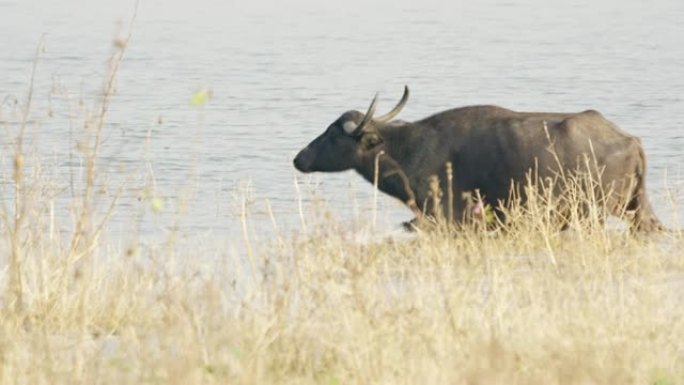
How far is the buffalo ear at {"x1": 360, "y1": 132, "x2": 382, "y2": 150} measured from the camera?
15.0 meters

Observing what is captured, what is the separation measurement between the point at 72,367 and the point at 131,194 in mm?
8395

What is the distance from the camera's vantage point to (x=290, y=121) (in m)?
22.0

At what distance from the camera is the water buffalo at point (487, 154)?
1365 cm

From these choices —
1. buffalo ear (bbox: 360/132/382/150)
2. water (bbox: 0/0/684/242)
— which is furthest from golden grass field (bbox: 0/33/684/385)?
buffalo ear (bbox: 360/132/382/150)

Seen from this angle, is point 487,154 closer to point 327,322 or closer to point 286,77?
point 327,322

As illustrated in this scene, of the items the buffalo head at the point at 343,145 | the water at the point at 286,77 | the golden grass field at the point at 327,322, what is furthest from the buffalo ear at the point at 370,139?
the golden grass field at the point at 327,322

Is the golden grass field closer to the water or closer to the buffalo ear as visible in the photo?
the water

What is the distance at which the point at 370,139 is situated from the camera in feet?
49.2

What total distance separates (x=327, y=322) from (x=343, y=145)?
695cm

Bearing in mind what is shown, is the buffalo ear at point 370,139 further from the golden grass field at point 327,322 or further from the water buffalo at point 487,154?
the golden grass field at point 327,322

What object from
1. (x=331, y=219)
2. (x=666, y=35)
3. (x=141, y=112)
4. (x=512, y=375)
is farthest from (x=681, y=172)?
(x=666, y=35)

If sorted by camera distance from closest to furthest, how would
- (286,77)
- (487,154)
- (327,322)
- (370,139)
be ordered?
(327,322), (487,154), (370,139), (286,77)

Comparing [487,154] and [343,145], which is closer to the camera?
[487,154]

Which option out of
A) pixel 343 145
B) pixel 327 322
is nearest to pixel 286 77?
pixel 343 145
